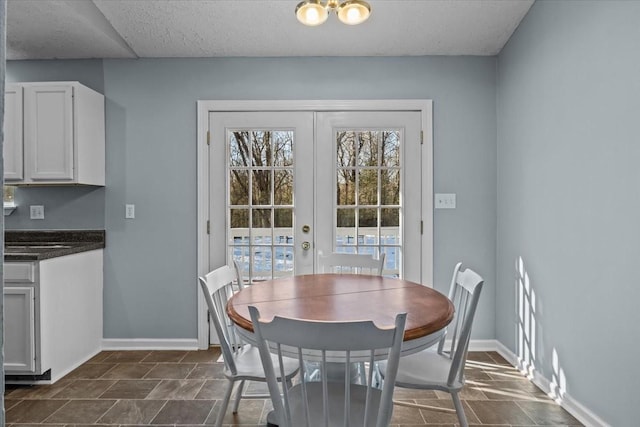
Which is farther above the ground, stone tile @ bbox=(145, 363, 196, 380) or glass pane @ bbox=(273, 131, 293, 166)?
glass pane @ bbox=(273, 131, 293, 166)

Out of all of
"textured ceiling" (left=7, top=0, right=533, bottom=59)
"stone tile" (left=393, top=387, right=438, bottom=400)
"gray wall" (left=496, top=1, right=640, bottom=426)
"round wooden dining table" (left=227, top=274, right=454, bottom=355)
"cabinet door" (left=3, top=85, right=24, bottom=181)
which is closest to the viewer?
"round wooden dining table" (left=227, top=274, right=454, bottom=355)

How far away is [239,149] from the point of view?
10.6 feet

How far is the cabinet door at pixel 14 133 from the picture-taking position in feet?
9.47

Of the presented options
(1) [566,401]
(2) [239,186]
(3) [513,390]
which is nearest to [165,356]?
(2) [239,186]

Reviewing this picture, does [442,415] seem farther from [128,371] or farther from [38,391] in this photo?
[38,391]

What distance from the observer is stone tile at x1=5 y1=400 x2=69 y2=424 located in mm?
2158

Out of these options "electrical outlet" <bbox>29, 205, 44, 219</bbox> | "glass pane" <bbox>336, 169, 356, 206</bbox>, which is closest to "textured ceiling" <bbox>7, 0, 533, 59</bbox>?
"glass pane" <bbox>336, 169, 356, 206</bbox>

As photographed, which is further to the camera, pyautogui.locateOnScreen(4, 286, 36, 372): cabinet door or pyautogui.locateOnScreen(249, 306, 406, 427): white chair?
pyautogui.locateOnScreen(4, 286, 36, 372): cabinet door

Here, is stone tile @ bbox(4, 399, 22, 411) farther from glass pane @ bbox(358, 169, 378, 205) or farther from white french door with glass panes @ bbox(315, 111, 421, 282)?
glass pane @ bbox(358, 169, 378, 205)

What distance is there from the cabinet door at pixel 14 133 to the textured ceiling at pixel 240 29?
457mm

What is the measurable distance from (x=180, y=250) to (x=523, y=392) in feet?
8.90

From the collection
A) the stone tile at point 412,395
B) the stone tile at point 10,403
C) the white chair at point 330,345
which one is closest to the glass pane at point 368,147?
the stone tile at point 412,395

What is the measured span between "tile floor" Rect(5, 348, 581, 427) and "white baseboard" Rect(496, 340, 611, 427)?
37 mm

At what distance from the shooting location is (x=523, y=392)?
2.47 metres
